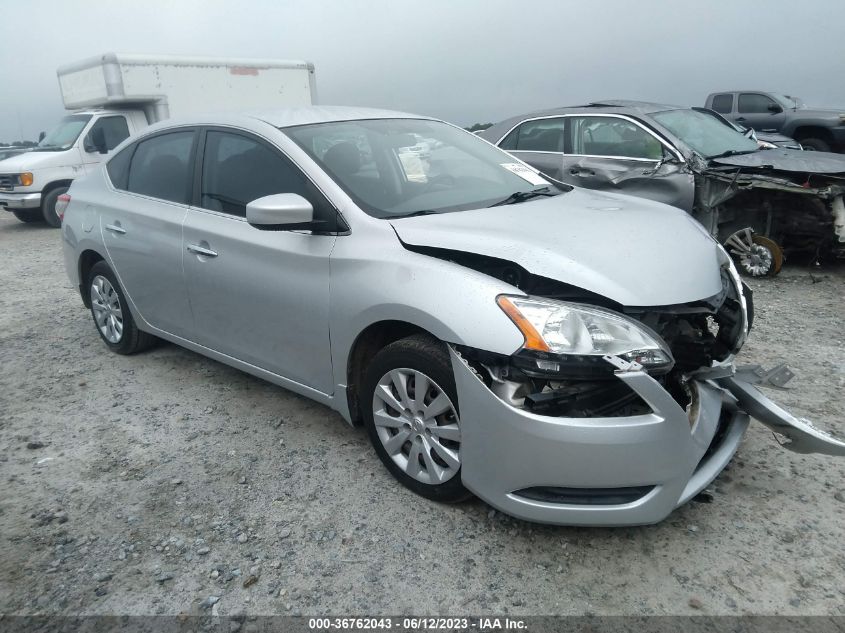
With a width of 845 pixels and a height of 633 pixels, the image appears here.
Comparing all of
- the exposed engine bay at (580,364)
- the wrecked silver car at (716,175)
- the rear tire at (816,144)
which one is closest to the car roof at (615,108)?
the wrecked silver car at (716,175)

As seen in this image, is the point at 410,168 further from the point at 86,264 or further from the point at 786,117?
the point at 786,117

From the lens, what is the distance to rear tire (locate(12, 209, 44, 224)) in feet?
40.5

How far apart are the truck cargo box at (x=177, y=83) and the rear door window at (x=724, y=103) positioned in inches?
395

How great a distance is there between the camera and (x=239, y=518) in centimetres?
280

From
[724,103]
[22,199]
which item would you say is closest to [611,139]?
[22,199]

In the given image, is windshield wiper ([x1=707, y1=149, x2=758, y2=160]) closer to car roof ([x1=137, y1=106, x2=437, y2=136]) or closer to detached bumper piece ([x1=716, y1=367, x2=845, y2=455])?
car roof ([x1=137, y1=106, x2=437, y2=136])

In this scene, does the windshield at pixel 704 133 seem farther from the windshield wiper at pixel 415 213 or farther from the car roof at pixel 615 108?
the windshield wiper at pixel 415 213

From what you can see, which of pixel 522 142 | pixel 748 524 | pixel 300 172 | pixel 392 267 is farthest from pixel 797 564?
pixel 522 142

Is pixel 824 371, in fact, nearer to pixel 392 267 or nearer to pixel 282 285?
pixel 392 267

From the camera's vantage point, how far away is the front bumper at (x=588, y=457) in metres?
2.26

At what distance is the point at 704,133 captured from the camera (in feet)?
22.6

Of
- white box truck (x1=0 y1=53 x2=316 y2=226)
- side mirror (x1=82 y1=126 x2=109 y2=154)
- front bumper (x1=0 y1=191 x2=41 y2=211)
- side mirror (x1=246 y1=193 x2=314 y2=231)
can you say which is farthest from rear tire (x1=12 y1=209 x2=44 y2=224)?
side mirror (x1=246 y1=193 x2=314 y2=231)

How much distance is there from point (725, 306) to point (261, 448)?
2369 mm

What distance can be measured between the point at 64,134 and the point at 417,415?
1179 cm
